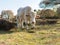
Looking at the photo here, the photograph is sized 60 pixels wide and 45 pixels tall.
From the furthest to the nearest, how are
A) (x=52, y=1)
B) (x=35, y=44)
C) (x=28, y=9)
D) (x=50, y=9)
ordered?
(x=50, y=9) < (x=52, y=1) < (x=28, y=9) < (x=35, y=44)

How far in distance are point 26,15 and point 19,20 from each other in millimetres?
764

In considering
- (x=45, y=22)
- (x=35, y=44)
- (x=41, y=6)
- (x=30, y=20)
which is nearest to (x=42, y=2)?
(x=41, y=6)

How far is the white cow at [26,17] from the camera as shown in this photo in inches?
A: 700

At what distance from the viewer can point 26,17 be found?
1806 centimetres

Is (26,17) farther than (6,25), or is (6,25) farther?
(26,17)

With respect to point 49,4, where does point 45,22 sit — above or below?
below

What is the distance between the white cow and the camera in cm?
1778

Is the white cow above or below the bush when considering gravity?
above

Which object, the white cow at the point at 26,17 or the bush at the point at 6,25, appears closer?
the bush at the point at 6,25

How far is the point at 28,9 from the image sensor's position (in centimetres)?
1773

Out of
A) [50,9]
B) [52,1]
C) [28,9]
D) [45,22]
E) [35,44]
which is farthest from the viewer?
[50,9]

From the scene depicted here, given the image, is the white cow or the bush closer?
the bush

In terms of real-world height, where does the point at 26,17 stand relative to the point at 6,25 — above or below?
above

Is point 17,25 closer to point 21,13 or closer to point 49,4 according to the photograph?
point 21,13
